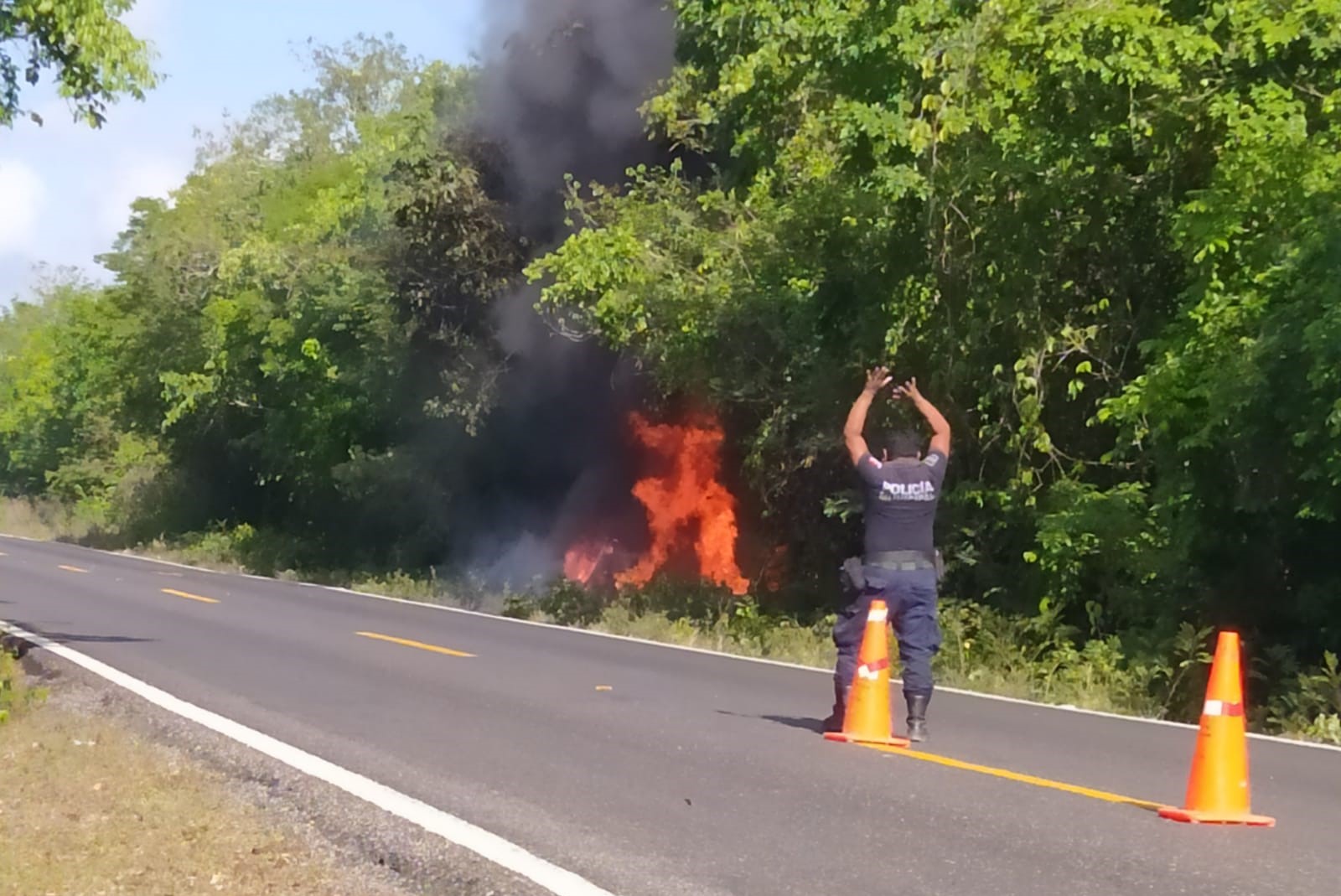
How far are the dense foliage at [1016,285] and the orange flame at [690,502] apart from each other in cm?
92

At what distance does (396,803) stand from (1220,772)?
3.69m

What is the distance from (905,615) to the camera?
32.6ft

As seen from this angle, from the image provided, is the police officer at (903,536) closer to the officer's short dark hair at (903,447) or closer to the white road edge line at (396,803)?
the officer's short dark hair at (903,447)

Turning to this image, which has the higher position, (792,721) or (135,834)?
(792,721)

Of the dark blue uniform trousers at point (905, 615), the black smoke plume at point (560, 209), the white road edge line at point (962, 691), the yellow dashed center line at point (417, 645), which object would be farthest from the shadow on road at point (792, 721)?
the black smoke plume at point (560, 209)

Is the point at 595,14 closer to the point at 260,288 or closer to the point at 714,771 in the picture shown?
the point at 260,288

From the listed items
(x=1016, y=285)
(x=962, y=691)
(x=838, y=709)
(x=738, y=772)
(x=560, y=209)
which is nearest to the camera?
(x=738, y=772)

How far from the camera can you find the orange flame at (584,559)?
29469mm

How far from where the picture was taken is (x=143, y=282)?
50.5 m

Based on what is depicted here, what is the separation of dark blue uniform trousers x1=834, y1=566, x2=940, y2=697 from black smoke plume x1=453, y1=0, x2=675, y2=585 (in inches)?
695

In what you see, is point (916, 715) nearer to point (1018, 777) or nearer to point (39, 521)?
point (1018, 777)

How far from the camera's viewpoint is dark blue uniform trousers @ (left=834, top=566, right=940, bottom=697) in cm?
989

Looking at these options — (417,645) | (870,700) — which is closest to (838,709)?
(870,700)

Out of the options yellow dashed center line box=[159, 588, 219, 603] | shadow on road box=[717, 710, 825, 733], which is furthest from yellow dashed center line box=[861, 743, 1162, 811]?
yellow dashed center line box=[159, 588, 219, 603]
